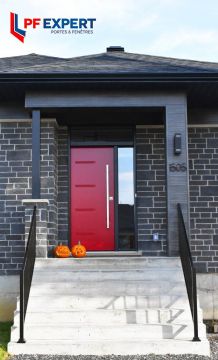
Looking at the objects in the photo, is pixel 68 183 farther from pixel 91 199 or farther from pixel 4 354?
pixel 4 354

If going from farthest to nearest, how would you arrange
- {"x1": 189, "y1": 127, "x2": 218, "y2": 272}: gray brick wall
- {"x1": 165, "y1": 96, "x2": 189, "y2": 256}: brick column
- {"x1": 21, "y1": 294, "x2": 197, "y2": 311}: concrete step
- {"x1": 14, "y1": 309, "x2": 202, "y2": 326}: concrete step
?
1. {"x1": 189, "y1": 127, "x2": 218, "y2": 272}: gray brick wall
2. {"x1": 165, "y1": 96, "x2": 189, "y2": 256}: brick column
3. {"x1": 21, "y1": 294, "x2": 197, "y2": 311}: concrete step
4. {"x1": 14, "y1": 309, "x2": 202, "y2": 326}: concrete step

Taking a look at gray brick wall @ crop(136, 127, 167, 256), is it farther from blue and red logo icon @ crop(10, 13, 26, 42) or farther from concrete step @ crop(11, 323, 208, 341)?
blue and red logo icon @ crop(10, 13, 26, 42)

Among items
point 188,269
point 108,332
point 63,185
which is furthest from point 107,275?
point 63,185

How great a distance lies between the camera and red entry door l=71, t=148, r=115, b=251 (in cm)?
812

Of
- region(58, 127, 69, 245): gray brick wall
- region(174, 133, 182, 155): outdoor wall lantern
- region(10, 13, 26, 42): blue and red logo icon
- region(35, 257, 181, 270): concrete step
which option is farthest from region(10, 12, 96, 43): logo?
region(35, 257, 181, 270): concrete step

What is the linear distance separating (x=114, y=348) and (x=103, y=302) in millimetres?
687

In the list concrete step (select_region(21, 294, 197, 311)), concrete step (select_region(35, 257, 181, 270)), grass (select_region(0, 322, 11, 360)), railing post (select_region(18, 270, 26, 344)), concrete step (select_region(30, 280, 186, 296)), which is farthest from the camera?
concrete step (select_region(35, 257, 181, 270))

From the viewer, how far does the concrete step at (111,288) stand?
19.7 ft

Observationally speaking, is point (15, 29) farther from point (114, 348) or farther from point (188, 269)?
point (114, 348)

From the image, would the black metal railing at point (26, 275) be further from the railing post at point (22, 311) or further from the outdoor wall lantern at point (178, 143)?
the outdoor wall lantern at point (178, 143)

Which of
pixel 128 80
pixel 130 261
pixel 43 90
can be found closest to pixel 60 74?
pixel 43 90

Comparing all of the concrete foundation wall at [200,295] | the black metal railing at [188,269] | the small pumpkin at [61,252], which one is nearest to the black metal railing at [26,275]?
the small pumpkin at [61,252]

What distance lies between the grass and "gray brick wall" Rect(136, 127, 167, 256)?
2.46m

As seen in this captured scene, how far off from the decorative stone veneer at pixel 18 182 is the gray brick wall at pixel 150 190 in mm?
1389
